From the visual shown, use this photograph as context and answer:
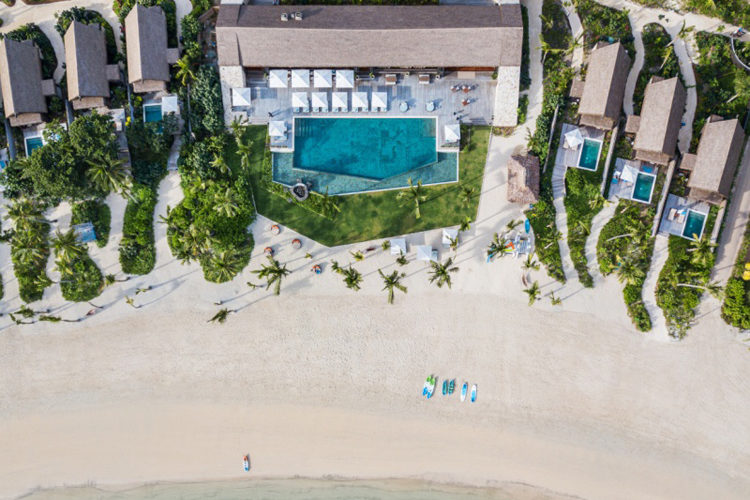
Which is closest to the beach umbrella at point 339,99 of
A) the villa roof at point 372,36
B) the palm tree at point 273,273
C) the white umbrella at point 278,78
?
the villa roof at point 372,36

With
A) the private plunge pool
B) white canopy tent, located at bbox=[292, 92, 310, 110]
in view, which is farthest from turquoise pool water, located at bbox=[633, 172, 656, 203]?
white canopy tent, located at bbox=[292, 92, 310, 110]

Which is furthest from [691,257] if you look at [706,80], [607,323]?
[706,80]

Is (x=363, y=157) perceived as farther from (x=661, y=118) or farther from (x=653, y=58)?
(x=653, y=58)

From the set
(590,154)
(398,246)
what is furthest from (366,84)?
(590,154)

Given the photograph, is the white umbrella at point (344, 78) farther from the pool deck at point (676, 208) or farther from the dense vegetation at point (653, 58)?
the pool deck at point (676, 208)

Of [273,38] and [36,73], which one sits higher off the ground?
[273,38]

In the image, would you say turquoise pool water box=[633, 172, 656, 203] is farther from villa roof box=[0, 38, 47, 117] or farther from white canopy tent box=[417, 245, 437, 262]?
villa roof box=[0, 38, 47, 117]

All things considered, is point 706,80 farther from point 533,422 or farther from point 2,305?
point 2,305

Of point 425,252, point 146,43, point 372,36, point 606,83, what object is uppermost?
point 372,36
